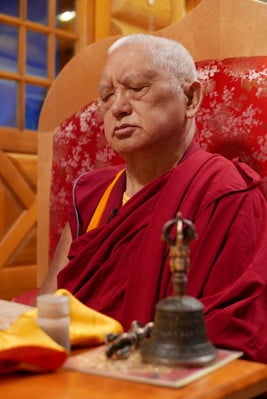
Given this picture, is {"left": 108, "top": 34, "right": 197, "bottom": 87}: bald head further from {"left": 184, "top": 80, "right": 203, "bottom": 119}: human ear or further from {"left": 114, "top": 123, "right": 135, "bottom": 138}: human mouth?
{"left": 114, "top": 123, "right": 135, "bottom": 138}: human mouth

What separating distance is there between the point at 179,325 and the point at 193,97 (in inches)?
37.5

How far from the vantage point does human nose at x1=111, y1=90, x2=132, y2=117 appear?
1733 mm

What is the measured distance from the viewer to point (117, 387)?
0.91 meters

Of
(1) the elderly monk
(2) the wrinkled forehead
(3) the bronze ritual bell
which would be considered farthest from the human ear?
(3) the bronze ritual bell

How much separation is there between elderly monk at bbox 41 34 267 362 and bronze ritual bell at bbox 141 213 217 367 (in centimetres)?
39

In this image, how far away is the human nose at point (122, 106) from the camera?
5.69ft

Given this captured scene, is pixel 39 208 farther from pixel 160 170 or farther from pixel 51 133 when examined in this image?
pixel 160 170

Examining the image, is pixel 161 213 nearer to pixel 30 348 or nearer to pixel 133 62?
pixel 133 62

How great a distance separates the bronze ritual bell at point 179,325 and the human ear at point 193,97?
85cm

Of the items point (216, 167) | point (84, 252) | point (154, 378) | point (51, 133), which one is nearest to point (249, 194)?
point (216, 167)

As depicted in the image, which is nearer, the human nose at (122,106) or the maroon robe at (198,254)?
the maroon robe at (198,254)

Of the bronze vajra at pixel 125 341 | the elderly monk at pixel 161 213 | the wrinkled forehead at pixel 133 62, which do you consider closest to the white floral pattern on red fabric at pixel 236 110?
the elderly monk at pixel 161 213

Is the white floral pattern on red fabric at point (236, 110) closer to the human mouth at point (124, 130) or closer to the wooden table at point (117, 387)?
the human mouth at point (124, 130)

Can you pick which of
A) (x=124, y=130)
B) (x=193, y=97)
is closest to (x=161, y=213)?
(x=124, y=130)
